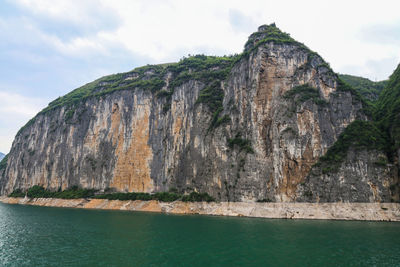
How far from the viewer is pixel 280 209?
163 ft

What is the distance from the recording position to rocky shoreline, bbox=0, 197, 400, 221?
43.7 meters

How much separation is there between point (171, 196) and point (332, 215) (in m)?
36.7

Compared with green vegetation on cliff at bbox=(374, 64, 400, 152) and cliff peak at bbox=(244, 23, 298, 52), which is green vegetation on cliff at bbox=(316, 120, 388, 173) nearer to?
green vegetation on cliff at bbox=(374, 64, 400, 152)

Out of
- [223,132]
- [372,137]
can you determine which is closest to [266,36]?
[223,132]

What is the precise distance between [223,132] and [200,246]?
41794mm

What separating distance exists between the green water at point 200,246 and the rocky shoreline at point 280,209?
10148 mm

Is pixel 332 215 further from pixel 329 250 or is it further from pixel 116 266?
pixel 116 266

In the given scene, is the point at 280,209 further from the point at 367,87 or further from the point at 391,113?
the point at 367,87

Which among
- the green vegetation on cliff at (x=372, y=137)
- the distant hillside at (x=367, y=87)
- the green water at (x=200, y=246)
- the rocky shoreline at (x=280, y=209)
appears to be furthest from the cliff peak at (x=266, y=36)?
the green water at (x=200, y=246)

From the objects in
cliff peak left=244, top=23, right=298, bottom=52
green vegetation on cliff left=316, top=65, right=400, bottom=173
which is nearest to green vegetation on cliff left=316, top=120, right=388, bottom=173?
green vegetation on cliff left=316, top=65, right=400, bottom=173

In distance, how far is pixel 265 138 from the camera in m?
58.8

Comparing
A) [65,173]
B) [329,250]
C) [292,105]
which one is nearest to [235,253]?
[329,250]

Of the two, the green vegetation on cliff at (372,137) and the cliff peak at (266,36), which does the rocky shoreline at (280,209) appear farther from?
the cliff peak at (266,36)

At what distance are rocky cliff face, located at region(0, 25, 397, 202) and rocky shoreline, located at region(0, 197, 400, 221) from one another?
172 centimetres
